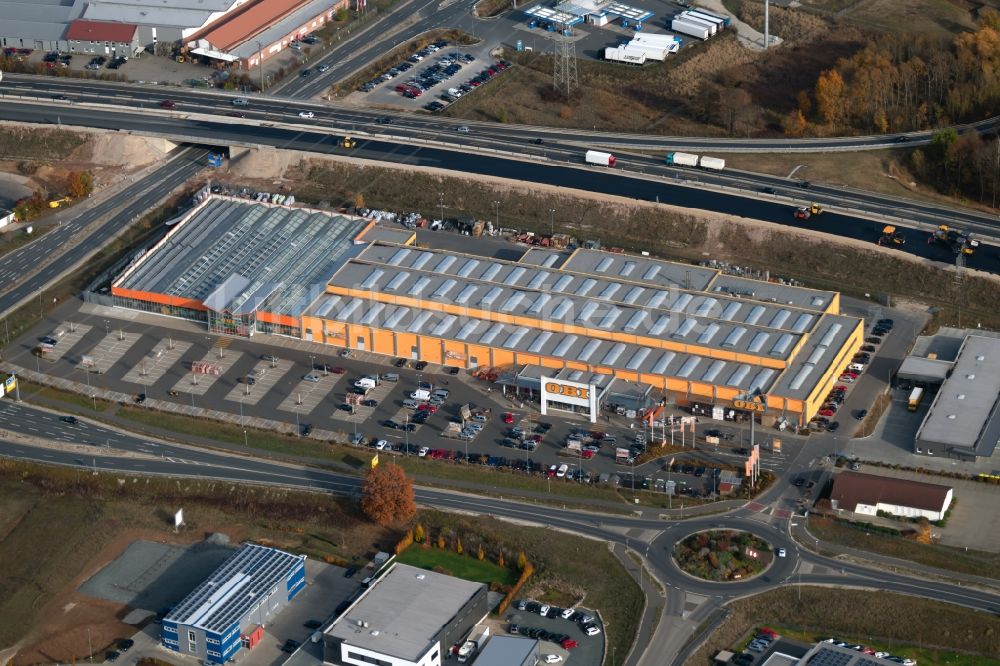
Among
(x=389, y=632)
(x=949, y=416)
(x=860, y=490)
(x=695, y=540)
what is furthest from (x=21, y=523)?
(x=949, y=416)

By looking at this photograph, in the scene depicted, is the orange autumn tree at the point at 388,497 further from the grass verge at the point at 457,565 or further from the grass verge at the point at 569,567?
the grass verge at the point at 457,565

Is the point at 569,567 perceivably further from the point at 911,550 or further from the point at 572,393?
the point at 911,550

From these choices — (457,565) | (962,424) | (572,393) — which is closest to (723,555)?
(457,565)

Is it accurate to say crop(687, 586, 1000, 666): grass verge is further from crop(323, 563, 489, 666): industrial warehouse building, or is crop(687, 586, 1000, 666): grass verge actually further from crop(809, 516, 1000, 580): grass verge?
crop(323, 563, 489, 666): industrial warehouse building

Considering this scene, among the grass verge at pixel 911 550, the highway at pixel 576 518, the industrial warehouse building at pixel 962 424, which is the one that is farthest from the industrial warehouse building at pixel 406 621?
the industrial warehouse building at pixel 962 424

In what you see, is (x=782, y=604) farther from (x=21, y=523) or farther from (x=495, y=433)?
(x=21, y=523)
